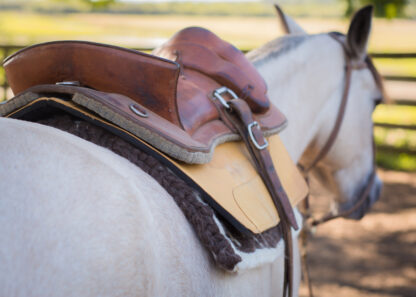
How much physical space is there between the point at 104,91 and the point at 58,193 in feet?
1.11

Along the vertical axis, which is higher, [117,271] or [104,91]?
[104,91]

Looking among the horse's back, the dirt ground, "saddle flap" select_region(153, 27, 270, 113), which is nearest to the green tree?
the dirt ground

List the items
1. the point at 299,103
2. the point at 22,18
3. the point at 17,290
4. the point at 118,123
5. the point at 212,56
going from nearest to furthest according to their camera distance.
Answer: the point at 17,290, the point at 118,123, the point at 212,56, the point at 299,103, the point at 22,18

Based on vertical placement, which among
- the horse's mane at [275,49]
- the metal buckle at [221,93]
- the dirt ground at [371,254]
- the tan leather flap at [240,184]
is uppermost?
the metal buckle at [221,93]

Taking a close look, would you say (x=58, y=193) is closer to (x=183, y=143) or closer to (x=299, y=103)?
(x=183, y=143)

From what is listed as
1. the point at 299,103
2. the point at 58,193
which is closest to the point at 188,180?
the point at 58,193

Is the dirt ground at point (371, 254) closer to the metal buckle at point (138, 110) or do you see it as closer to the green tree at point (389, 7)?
the metal buckle at point (138, 110)

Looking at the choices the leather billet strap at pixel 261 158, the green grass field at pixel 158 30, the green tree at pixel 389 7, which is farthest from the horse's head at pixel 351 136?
the green grass field at pixel 158 30

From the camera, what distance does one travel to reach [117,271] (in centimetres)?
64

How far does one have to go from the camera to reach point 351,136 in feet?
5.72

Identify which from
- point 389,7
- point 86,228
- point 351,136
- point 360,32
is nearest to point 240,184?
point 86,228

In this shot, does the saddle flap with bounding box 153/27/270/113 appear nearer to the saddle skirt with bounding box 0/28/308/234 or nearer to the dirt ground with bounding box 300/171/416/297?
the saddle skirt with bounding box 0/28/308/234

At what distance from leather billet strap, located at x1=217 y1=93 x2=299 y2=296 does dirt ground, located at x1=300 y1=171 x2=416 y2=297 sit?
186cm

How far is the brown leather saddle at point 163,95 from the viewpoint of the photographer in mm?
835
